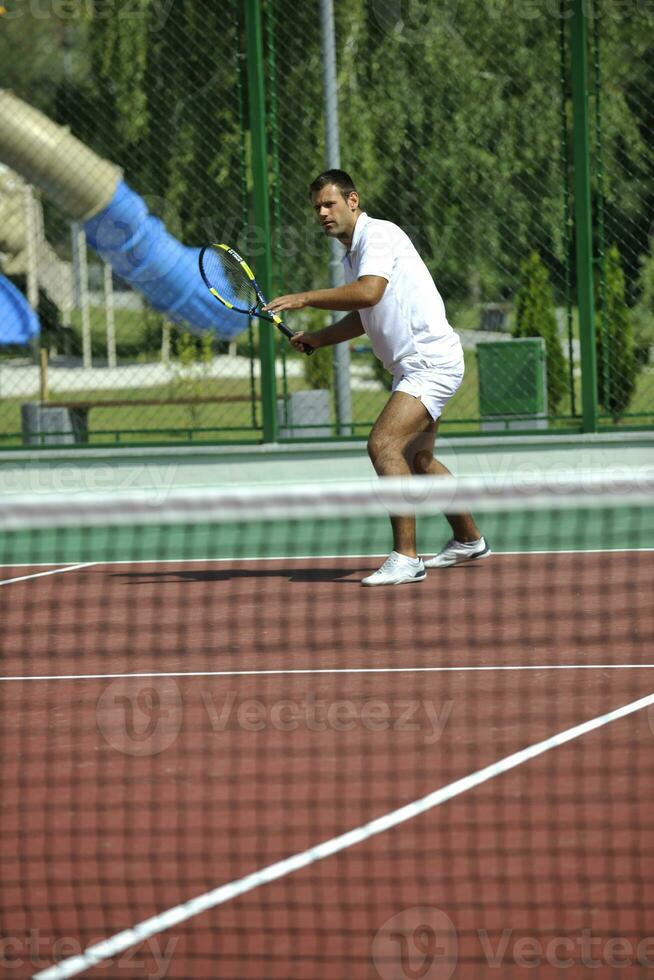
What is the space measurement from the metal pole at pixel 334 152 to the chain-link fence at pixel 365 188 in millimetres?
29

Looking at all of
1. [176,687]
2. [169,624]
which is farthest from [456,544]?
[176,687]

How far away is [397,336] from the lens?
7.36 metres

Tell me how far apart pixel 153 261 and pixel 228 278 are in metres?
8.85

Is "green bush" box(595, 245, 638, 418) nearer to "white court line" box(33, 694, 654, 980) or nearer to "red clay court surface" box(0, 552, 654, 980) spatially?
"red clay court surface" box(0, 552, 654, 980)

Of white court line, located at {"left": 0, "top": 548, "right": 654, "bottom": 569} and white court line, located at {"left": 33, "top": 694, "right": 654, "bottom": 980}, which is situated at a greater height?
white court line, located at {"left": 0, "top": 548, "right": 654, "bottom": 569}

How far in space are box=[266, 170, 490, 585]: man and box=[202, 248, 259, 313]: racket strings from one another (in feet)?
3.15

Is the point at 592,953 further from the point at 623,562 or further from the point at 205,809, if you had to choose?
the point at 623,562

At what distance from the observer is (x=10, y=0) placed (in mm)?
13570

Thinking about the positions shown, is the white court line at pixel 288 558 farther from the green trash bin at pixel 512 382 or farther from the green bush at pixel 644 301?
the green bush at pixel 644 301

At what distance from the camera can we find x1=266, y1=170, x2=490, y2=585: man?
23.5 ft

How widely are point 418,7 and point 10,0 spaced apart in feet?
10.8

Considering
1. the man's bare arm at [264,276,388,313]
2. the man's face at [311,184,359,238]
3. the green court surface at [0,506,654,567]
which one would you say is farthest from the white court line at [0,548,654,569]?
the man's face at [311,184,359,238]

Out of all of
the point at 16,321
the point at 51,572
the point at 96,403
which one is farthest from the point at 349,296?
the point at 16,321

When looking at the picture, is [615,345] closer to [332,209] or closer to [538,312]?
[538,312]
